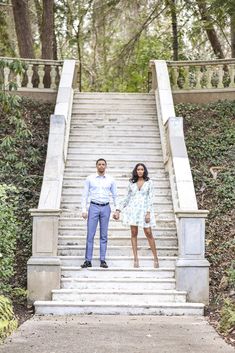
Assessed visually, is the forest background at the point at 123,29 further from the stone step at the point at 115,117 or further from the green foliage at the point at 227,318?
the green foliage at the point at 227,318

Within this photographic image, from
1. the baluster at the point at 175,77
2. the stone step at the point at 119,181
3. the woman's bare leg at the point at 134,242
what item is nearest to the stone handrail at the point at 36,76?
the baluster at the point at 175,77

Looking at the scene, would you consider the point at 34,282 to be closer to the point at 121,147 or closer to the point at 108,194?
the point at 108,194

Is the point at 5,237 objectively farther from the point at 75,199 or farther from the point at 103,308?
the point at 75,199

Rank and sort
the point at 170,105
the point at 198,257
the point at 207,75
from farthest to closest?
the point at 207,75
the point at 170,105
the point at 198,257

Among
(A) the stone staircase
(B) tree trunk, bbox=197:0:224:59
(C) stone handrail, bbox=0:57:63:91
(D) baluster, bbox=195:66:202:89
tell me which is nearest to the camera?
(A) the stone staircase

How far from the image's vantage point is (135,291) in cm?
838

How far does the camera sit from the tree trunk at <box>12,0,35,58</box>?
692 inches

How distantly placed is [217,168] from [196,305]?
481 centimetres

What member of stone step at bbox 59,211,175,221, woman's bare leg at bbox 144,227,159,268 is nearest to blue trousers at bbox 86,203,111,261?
woman's bare leg at bbox 144,227,159,268

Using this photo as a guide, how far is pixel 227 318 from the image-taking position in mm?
7121

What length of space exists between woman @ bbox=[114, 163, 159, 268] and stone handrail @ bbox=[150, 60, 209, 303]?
16.6 inches

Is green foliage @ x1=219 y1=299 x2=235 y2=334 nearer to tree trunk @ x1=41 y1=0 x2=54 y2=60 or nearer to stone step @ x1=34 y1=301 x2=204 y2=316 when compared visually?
stone step @ x1=34 y1=301 x2=204 y2=316

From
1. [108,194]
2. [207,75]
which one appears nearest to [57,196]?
[108,194]

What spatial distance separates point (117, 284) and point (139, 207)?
117 cm
